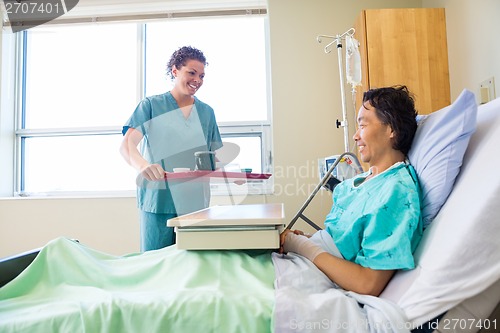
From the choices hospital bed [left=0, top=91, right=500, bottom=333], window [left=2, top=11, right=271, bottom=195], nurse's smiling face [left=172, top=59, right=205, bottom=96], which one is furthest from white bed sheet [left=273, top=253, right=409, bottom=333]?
window [left=2, top=11, right=271, bottom=195]

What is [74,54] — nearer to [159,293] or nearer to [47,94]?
[47,94]

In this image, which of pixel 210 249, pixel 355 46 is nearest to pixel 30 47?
pixel 355 46

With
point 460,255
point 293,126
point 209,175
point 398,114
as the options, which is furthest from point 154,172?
point 293,126

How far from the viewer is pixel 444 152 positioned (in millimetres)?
896

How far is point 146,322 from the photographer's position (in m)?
0.70

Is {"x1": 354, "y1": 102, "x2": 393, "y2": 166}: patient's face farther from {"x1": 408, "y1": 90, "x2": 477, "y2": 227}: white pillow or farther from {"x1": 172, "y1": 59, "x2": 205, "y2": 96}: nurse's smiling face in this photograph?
{"x1": 172, "y1": 59, "x2": 205, "y2": 96}: nurse's smiling face

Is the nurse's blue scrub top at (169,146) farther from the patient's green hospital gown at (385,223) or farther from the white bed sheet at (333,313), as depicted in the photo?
the white bed sheet at (333,313)

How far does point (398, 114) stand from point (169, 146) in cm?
111

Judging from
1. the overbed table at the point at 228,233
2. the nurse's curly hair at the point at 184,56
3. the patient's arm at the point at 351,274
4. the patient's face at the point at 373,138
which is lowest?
the patient's arm at the point at 351,274

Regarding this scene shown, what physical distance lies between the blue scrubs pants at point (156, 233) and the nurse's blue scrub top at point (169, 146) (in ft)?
0.12

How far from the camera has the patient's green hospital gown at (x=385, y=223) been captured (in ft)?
2.66

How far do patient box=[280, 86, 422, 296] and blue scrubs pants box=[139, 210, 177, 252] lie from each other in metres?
0.73

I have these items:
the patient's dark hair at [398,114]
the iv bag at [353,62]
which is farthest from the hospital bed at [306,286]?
the iv bag at [353,62]

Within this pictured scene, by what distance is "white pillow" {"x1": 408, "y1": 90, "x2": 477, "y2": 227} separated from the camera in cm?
88
